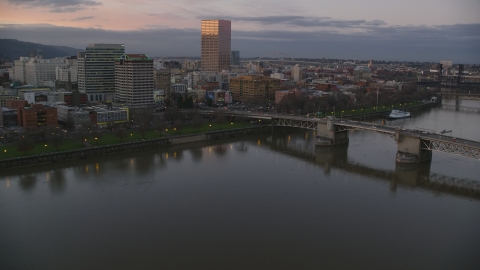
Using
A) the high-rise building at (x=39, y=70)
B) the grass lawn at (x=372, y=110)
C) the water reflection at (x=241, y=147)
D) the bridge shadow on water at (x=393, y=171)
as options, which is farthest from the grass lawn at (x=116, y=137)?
the high-rise building at (x=39, y=70)

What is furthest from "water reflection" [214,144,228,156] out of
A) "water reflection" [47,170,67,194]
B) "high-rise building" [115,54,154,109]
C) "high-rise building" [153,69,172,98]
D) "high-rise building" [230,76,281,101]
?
"high-rise building" [153,69,172,98]

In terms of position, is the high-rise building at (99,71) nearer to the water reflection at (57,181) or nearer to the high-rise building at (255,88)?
the high-rise building at (255,88)

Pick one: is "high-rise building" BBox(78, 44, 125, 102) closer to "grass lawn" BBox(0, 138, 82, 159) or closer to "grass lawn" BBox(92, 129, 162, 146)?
"grass lawn" BBox(92, 129, 162, 146)

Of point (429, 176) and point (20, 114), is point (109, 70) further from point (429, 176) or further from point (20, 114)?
point (429, 176)

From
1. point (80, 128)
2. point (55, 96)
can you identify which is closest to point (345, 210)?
point (80, 128)

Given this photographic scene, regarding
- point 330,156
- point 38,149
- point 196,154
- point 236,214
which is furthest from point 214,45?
point 236,214

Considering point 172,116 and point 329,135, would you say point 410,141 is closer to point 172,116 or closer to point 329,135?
point 329,135
